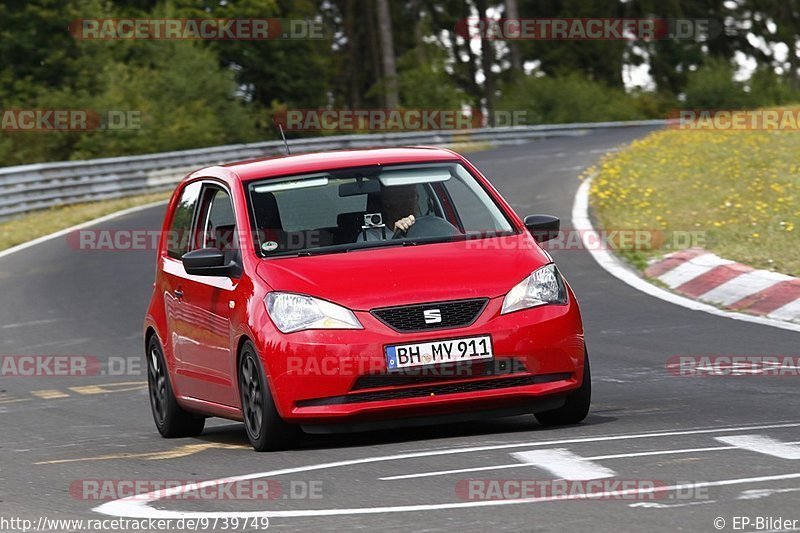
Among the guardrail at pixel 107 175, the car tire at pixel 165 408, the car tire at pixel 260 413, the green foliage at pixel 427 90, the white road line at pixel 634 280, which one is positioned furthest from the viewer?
the green foliage at pixel 427 90

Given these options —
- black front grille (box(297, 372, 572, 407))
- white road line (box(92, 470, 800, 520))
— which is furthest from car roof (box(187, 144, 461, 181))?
white road line (box(92, 470, 800, 520))

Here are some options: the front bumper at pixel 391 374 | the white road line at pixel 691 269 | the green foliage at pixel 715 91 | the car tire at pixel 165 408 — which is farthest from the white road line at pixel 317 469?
the green foliage at pixel 715 91

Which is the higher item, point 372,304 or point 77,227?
point 372,304

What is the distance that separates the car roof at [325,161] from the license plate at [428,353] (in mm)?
1686

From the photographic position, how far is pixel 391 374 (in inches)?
327

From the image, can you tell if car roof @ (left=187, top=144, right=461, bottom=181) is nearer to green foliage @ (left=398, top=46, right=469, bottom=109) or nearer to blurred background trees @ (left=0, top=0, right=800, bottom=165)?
blurred background trees @ (left=0, top=0, right=800, bottom=165)

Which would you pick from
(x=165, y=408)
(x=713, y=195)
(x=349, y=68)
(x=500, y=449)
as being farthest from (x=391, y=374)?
(x=349, y=68)

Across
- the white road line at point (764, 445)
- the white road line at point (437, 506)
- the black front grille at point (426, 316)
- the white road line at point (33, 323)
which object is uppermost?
the black front grille at point (426, 316)

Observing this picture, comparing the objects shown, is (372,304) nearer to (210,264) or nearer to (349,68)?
(210,264)

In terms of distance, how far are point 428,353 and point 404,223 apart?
4.31ft

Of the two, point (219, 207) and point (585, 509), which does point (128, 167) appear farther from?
point (585, 509)

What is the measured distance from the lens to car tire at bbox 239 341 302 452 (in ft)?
27.7

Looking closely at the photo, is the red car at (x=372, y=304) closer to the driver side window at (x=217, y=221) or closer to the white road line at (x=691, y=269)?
the driver side window at (x=217, y=221)

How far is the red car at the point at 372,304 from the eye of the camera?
832 centimetres
